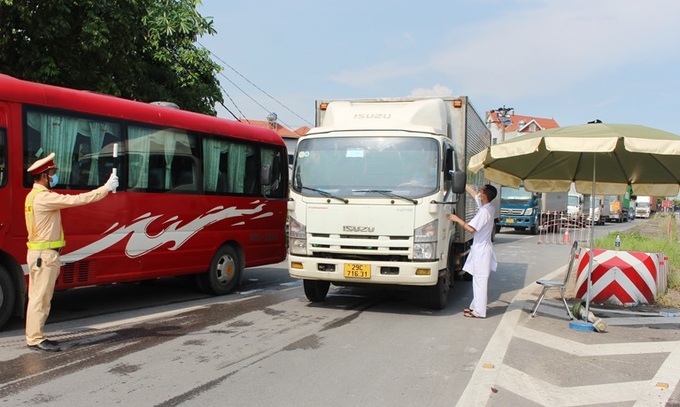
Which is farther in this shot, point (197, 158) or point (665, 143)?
point (197, 158)

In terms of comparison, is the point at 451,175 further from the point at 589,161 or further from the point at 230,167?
the point at 230,167

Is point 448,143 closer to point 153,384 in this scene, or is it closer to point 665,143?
point 665,143

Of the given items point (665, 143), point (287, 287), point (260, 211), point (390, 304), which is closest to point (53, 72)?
point (260, 211)

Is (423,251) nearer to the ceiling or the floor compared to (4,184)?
nearer to the floor

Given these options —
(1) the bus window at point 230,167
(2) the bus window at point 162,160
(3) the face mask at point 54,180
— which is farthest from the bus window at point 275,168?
(3) the face mask at point 54,180

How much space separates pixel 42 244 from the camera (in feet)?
19.2

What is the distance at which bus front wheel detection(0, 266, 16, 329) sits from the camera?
6359mm

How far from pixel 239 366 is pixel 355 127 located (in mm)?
4110

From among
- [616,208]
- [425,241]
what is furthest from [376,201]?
[616,208]

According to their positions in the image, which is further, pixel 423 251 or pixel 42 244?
pixel 423 251

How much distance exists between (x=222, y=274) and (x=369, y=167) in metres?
3.41

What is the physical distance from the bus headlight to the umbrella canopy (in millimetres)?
1293

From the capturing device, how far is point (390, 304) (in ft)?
29.1

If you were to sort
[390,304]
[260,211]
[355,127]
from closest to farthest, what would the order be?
[355,127] < [390,304] < [260,211]
